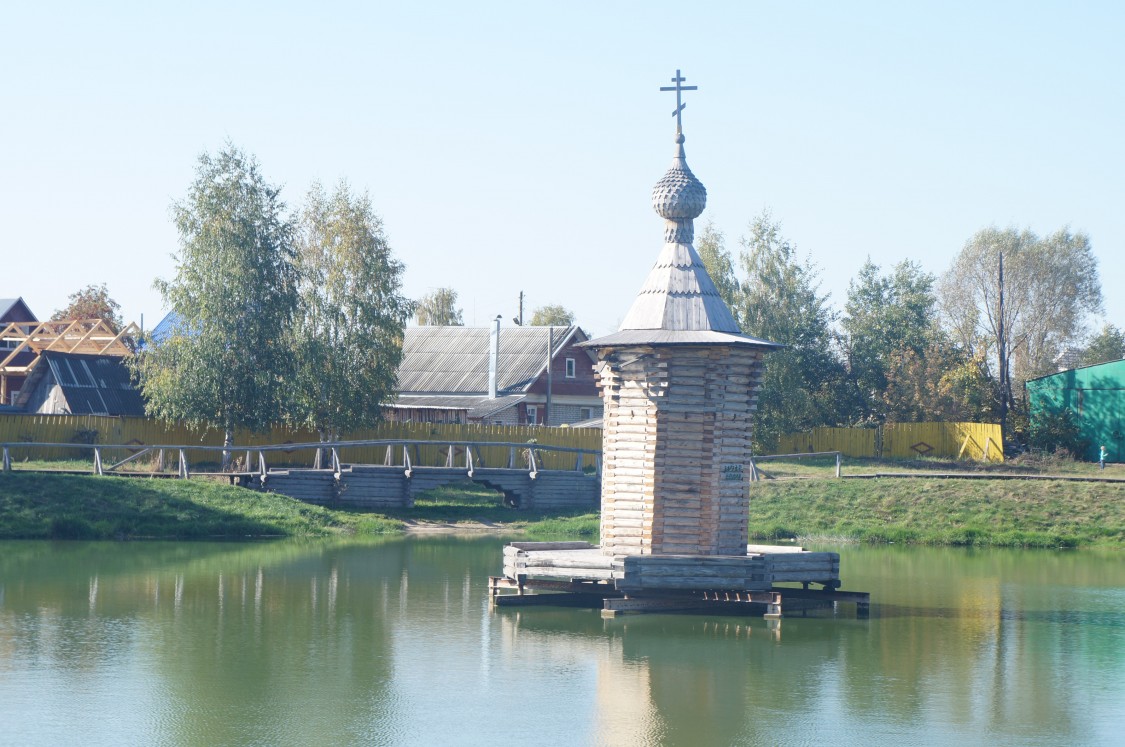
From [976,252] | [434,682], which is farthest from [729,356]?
[976,252]

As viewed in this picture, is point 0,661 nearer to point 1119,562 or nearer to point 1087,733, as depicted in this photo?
point 1087,733

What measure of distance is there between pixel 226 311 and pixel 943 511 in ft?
76.8

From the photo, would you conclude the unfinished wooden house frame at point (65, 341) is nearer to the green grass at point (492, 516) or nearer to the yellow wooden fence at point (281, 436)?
the yellow wooden fence at point (281, 436)

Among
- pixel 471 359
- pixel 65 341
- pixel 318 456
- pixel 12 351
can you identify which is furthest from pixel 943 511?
pixel 12 351

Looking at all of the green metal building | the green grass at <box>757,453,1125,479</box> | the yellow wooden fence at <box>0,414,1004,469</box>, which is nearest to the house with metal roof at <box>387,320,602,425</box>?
the yellow wooden fence at <box>0,414,1004,469</box>

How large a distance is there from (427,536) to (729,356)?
1745cm

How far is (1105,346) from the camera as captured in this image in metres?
86.7

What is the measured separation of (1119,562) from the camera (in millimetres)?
36688

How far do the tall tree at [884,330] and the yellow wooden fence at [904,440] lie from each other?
308cm

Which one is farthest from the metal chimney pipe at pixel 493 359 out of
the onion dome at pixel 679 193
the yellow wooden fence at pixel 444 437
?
the onion dome at pixel 679 193

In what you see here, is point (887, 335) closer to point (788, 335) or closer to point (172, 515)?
point (788, 335)

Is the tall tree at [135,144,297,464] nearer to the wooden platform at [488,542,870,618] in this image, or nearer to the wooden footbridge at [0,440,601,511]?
the wooden footbridge at [0,440,601,511]

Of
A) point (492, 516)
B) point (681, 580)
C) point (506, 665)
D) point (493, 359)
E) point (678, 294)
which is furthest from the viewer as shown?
point (493, 359)

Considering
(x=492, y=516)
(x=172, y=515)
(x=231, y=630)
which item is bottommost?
(x=231, y=630)
